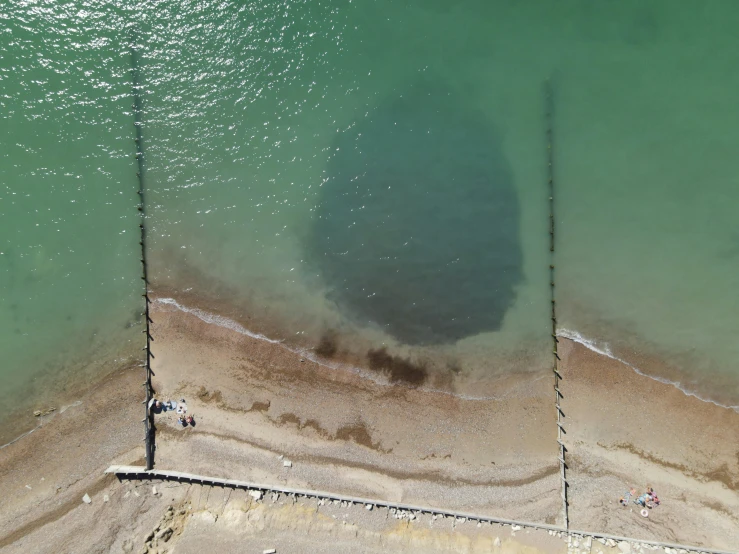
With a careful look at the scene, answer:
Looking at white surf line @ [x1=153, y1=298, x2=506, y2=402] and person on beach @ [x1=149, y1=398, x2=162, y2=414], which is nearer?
person on beach @ [x1=149, y1=398, x2=162, y2=414]

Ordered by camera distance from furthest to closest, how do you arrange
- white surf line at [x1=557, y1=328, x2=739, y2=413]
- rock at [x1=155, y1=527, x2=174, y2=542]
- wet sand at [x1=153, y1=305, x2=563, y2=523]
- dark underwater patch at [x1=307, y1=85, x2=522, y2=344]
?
dark underwater patch at [x1=307, y1=85, x2=522, y2=344] < white surf line at [x1=557, y1=328, x2=739, y2=413] < wet sand at [x1=153, y1=305, x2=563, y2=523] < rock at [x1=155, y1=527, x2=174, y2=542]

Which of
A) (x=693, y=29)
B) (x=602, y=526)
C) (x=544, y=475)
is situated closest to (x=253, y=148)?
(x=544, y=475)

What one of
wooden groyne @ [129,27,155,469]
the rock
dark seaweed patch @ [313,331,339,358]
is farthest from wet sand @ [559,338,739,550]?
wooden groyne @ [129,27,155,469]

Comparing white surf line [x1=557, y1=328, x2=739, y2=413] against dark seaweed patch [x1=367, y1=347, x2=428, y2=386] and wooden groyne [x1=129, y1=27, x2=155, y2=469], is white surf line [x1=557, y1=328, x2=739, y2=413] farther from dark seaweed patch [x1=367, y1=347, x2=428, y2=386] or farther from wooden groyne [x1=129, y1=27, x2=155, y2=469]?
wooden groyne [x1=129, y1=27, x2=155, y2=469]

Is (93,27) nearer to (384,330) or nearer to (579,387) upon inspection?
(384,330)

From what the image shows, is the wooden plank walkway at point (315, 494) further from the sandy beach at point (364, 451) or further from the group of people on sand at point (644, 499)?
the group of people on sand at point (644, 499)

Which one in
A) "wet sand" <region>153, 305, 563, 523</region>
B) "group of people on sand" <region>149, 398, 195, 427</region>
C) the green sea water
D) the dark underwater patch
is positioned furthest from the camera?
the dark underwater patch

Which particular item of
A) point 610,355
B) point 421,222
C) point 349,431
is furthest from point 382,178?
point 610,355

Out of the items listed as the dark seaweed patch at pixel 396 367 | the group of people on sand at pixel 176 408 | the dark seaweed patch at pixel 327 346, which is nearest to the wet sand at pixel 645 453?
the dark seaweed patch at pixel 396 367
